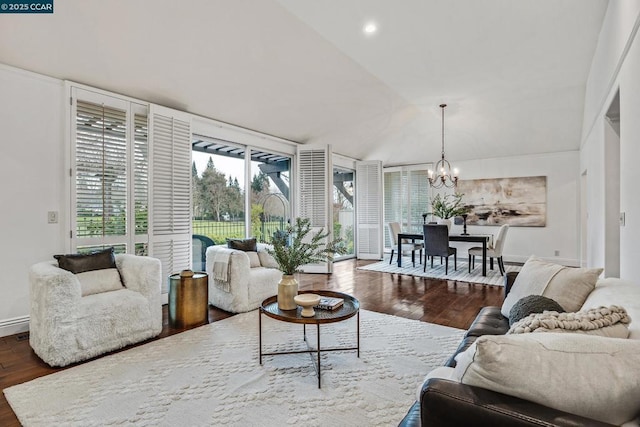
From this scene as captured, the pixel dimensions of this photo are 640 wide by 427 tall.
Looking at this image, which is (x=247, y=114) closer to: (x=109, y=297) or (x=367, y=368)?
(x=109, y=297)

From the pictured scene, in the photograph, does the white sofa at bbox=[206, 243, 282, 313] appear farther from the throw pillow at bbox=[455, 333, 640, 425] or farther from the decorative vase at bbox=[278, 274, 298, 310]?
the throw pillow at bbox=[455, 333, 640, 425]

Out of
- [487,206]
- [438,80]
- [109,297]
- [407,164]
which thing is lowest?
[109,297]

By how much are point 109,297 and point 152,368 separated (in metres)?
0.79

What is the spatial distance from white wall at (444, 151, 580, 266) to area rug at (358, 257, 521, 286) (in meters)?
0.68

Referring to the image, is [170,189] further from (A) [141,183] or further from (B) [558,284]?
(B) [558,284]

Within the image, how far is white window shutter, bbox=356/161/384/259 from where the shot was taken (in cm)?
781

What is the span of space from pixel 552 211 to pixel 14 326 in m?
8.74

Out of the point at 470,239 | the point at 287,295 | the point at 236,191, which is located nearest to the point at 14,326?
the point at 287,295

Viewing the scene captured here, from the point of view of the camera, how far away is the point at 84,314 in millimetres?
2533

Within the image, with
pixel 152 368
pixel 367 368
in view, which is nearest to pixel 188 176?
pixel 152 368

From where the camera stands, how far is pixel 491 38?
11.9ft

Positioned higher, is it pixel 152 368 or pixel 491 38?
pixel 491 38

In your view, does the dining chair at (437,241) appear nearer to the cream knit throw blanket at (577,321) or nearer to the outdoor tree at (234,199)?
the outdoor tree at (234,199)

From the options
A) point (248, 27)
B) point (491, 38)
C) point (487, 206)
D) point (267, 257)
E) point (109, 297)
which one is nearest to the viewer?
point (109, 297)
